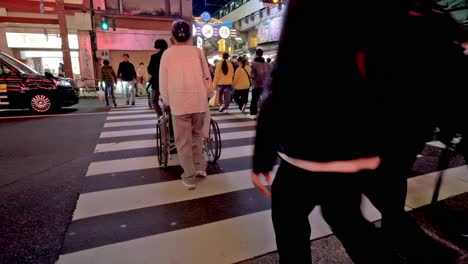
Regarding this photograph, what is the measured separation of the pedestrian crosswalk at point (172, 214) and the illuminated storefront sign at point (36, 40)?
18.4 m

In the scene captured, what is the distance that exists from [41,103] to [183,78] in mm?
9324

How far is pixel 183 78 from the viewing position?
3.36 metres

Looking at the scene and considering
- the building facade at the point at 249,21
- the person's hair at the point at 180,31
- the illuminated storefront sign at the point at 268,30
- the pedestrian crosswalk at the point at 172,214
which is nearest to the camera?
the pedestrian crosswalk at the point at 172,214

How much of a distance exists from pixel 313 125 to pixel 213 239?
5.74ft

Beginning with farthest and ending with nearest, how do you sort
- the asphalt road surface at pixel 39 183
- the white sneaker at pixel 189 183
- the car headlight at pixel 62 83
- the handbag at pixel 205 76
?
the car headlight at pixel 62 83 < the white sneaker at pixel 189 183 < the handbag at pixel 205 76 < the asphalt road surface at pixel 39 183

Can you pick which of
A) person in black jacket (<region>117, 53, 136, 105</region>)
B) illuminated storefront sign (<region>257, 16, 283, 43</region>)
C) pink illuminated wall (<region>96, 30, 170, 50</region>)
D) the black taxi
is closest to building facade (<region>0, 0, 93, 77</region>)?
pink illuminated wall (<region>96, 30, 170, 50</region>)

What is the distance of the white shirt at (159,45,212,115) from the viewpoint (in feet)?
11.0

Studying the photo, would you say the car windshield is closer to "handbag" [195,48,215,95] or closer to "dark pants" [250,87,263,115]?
"dark pants" [250,87,263,115]

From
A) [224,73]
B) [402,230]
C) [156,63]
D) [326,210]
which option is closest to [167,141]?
[156,63]

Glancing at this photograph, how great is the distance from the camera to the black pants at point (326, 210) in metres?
1.26

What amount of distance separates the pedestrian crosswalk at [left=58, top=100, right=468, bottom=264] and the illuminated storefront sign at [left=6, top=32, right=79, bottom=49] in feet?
60.4

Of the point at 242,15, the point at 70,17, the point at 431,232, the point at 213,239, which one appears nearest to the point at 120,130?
the point at 213,239

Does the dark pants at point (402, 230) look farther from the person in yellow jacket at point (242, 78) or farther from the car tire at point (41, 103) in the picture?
the car tire at point (41, 103)

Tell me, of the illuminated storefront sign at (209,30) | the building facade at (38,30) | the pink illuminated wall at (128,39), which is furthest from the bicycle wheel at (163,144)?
the pink illuminated wall at (128,39)
